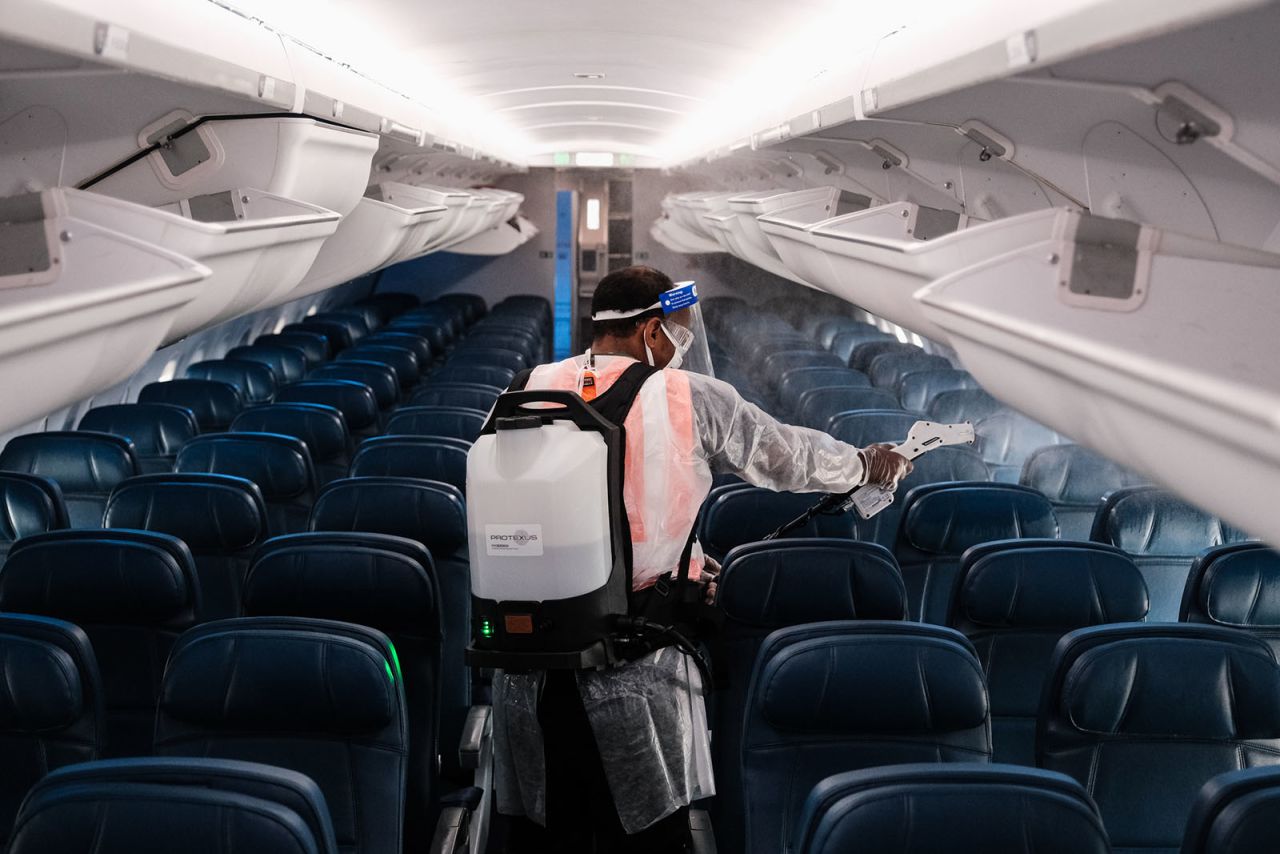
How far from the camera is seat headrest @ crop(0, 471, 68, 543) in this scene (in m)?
4.84

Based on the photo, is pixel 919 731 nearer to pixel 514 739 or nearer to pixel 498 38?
pixel 514 739

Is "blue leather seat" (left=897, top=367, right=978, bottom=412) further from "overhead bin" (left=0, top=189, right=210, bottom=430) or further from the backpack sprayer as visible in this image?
"overhead bin" (left=0, top=189, right=210, bottom=430)

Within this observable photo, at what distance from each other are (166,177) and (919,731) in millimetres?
2915

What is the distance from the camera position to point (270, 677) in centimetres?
290

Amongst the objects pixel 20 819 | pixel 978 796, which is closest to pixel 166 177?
pixel 20 819

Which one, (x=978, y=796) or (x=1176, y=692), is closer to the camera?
Answer: (x=978, y=796)

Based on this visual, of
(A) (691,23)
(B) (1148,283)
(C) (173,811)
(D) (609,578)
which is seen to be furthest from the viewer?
(A) (691,23)

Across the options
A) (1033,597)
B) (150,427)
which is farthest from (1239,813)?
(150,427)

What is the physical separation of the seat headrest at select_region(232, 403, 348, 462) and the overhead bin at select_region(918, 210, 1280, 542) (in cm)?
489

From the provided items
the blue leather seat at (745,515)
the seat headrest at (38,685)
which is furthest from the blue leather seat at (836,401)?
the seat headrest at (38,685)

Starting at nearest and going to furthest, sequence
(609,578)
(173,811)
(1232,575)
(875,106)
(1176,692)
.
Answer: (173,811)
(1176,692)
(609,578)
(875,106)
(1232,575)

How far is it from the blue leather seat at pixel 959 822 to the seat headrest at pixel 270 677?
4.26 feet

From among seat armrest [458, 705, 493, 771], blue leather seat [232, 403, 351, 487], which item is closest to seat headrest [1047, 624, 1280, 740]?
seat armrest [458, 705, 493, 771]

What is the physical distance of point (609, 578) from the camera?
10.4 feet
